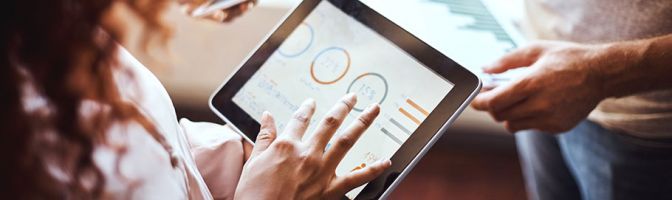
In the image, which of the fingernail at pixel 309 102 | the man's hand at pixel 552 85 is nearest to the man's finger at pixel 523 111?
the man's hand at pixel 552 85

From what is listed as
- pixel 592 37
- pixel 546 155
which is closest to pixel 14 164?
pixel 592 37

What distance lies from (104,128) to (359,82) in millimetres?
295

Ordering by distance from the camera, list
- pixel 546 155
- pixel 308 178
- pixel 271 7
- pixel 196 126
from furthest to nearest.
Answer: pixel 271 7
pixel 546 155
pixel 196 126
pixel 308 178

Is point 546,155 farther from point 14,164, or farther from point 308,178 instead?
point 14,164

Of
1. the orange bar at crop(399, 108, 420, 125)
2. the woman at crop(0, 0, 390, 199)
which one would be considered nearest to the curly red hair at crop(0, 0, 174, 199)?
the woman at crop(0, 0, 390, 199)

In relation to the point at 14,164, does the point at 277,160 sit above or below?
above

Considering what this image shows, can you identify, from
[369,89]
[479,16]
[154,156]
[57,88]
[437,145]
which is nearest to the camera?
[57,88]

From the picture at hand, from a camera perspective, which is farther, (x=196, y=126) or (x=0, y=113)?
(x=196, y=126)

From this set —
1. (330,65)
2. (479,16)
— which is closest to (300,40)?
(330,65)

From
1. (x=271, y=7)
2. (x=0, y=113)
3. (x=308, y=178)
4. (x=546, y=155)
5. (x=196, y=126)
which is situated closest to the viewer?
(x=0, y=113)

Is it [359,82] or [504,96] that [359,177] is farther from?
[504,96]

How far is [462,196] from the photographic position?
1618 mm

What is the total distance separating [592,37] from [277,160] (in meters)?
0.46

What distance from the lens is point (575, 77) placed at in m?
0.78
